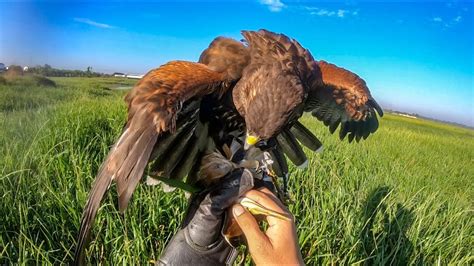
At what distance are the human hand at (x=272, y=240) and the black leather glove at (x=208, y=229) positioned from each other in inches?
5.5

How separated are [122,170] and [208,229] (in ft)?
1.25

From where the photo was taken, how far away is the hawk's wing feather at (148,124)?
1.55m

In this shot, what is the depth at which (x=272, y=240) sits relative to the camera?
1256 mm

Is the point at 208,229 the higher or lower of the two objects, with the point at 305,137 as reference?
lower

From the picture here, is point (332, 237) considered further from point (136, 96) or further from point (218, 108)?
point (136, 96)

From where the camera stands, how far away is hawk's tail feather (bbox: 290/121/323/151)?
284cm

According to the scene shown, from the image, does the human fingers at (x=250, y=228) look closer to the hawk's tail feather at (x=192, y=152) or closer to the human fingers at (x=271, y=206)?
the human fingers at (x=271, y=206)

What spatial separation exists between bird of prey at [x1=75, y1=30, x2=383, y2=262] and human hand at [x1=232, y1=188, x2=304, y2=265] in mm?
427

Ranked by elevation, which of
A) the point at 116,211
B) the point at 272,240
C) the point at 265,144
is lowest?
the point at 116,211

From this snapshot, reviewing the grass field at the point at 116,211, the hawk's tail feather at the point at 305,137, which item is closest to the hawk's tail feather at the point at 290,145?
the hawk's tail feather at the point at 305,137

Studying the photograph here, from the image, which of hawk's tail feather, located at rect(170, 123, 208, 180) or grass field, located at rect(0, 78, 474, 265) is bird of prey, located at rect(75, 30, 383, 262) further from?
grass field, located at rect(0, 78, 474, 265)

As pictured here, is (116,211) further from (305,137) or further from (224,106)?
(305,137)

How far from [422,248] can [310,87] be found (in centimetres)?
141

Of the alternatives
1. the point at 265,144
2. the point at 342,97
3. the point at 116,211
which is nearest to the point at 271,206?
the point at 265,144
